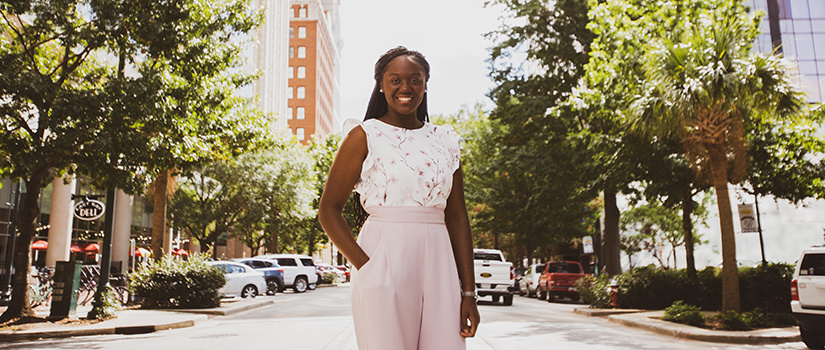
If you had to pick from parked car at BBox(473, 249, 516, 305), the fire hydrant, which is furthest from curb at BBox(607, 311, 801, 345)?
parked car at BBox(473, 249, 516, 305)

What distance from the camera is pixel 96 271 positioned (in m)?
23.0

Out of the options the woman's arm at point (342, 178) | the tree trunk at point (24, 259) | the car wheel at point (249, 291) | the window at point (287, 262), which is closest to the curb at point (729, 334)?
the woman's arm at point (342, 178)

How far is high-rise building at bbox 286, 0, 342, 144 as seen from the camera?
305ft

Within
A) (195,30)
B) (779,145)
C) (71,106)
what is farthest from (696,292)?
(71,106)

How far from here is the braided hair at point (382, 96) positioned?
283cm

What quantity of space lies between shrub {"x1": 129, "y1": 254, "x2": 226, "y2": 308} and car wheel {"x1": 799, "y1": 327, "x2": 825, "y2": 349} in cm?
1490

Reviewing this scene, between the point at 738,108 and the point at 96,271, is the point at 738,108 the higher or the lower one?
the higher one

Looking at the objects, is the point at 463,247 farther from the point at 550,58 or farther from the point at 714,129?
the point at 550,58

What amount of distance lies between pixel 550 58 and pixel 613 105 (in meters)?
5.96

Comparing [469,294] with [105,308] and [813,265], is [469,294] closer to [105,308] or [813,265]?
[813,265]

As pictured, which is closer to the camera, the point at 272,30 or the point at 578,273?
the point at 578,273

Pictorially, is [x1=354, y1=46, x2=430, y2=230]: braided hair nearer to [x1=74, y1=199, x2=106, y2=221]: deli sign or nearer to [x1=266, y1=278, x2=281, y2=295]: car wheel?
[x1=74, y1=199, x2=106, y2=221]: deli sign

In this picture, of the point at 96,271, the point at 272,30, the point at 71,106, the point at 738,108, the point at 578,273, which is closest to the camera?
the point at 71,106

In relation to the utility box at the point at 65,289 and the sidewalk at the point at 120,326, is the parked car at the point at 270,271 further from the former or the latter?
the utility box at the point at 65,289
